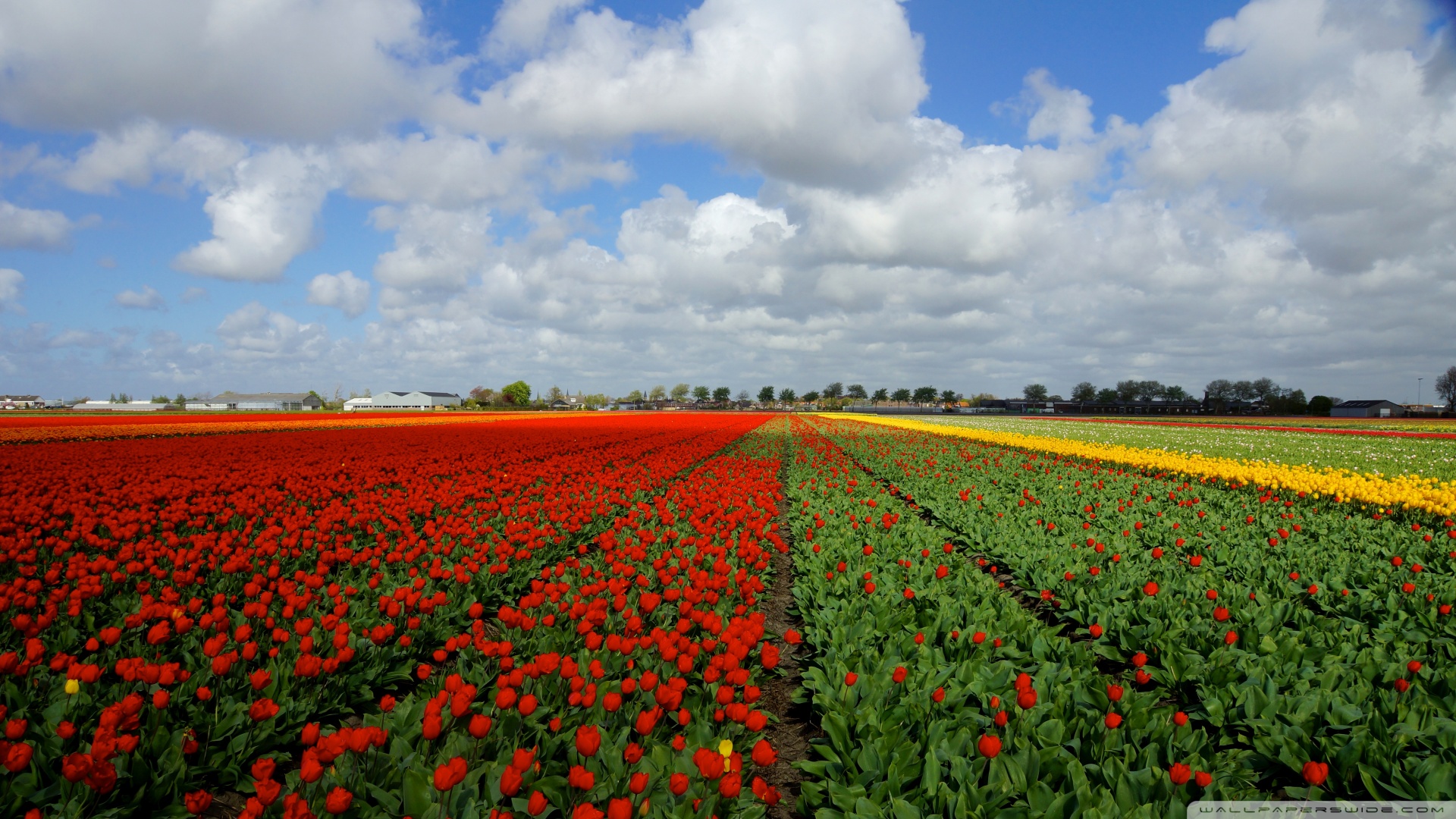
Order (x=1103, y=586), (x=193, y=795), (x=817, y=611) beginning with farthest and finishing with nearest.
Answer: (x=1103, y=586)
(x=817, y=611)
(x=193, y=795)

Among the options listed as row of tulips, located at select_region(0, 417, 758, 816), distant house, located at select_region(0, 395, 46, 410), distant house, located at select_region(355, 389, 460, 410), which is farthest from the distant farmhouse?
row of tulips, located at select_region(0, 417, 758, 816)

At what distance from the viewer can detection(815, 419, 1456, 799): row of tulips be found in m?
3.71

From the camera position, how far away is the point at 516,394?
14550cm

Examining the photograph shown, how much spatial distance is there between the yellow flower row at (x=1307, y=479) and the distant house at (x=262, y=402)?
160449 millimetres

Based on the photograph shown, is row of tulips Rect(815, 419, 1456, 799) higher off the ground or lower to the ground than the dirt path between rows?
higher

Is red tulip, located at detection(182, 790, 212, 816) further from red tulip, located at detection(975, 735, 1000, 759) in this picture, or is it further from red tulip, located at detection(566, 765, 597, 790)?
red tulip, located at detection(975, 735, 1000, 759)

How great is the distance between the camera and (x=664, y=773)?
3.43m

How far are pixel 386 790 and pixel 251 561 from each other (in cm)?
475

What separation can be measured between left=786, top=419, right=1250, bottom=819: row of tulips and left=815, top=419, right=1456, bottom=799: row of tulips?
33 centimetres

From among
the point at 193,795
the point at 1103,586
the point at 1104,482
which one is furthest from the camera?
the point at 1104,482

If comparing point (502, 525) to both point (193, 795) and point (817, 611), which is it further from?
point (193, 795)

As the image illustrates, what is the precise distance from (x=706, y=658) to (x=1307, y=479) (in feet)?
44.3

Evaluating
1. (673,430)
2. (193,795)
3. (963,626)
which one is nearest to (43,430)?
(673,430)

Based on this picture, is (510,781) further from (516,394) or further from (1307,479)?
(516,394)
